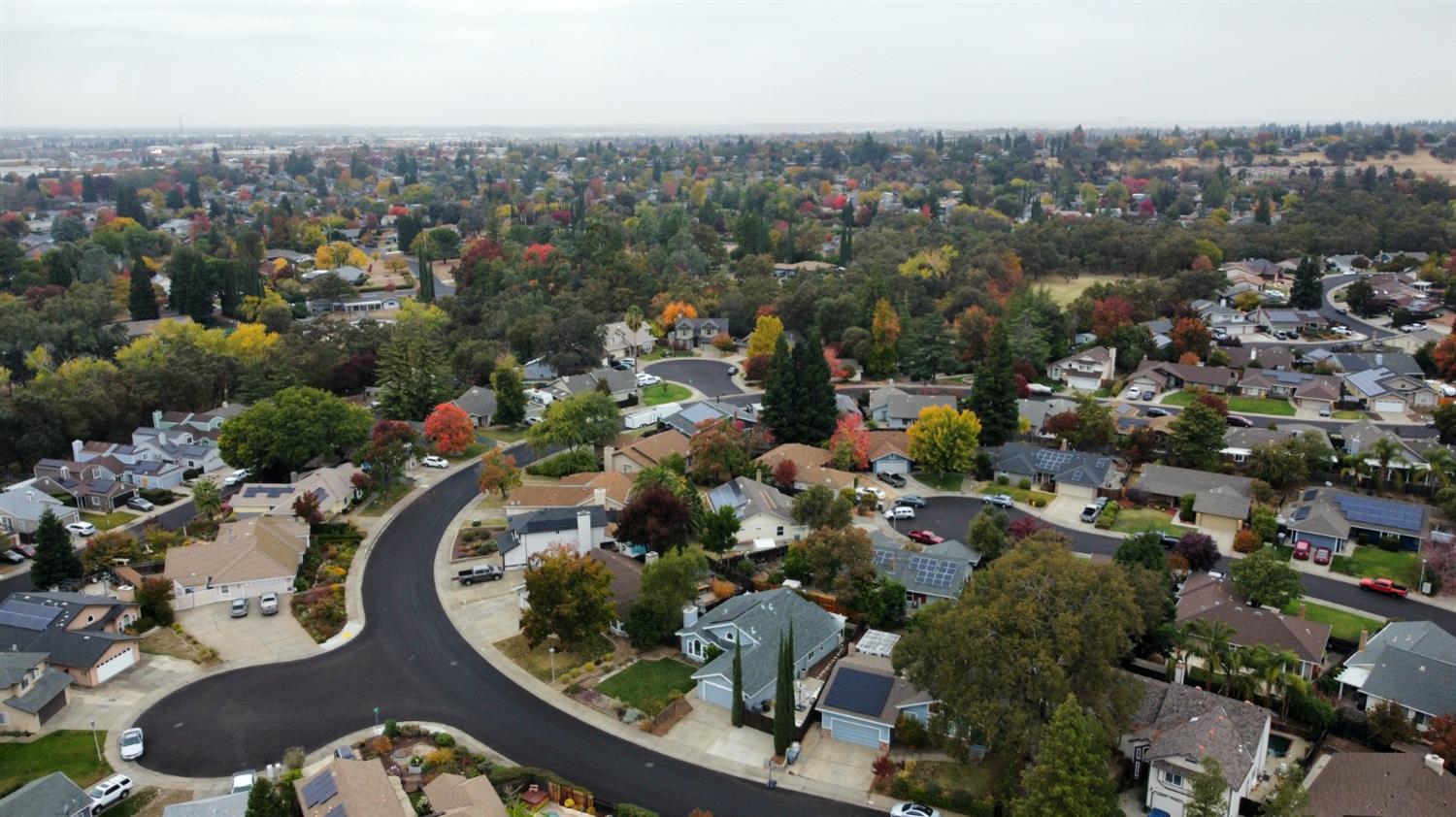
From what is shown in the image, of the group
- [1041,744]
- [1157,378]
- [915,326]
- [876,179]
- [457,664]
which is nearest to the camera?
[1041,744]

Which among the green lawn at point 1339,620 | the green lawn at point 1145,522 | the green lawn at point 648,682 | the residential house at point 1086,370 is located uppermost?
the residential house at point 1086,370

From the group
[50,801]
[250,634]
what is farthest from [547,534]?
[50,801]

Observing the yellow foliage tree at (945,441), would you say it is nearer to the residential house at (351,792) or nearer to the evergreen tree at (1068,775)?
the evergreen tree at (1068,775)

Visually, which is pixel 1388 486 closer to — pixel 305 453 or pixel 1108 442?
pixel 1108 442

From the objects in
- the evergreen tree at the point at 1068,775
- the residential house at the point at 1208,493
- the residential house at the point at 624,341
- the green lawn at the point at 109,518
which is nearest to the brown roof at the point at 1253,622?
the residential house at the point at 1208,493

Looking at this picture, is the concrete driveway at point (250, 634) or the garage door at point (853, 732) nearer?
the garage door at point (853, 732)

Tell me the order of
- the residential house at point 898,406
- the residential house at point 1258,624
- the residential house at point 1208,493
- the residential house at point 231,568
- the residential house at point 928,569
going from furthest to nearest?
1. the residential house at point 898,406
2. the residential house at point 1208,493
3. the residential house at point 231,568
4. the residential house at point 928,569
5. the residential house at point 1258,624

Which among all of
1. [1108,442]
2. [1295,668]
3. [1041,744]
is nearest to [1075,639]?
[1041,744]
